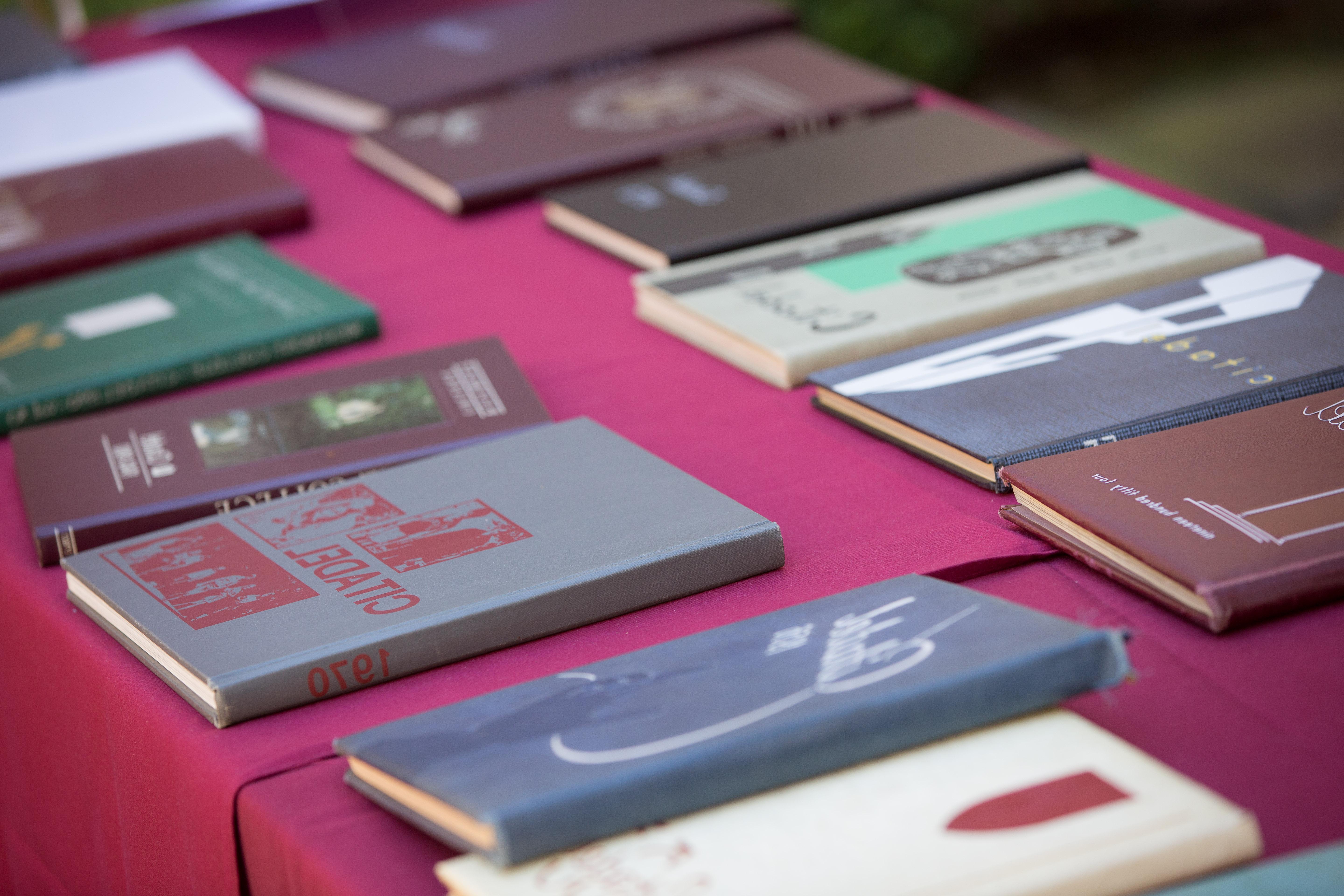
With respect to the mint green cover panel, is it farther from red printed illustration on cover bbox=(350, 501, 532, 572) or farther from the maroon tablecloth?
red printed illustration on cover bbox=(350, 501, 532, 572)

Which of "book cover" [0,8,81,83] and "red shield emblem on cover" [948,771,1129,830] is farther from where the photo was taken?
"book cover" [0,8,81,83]

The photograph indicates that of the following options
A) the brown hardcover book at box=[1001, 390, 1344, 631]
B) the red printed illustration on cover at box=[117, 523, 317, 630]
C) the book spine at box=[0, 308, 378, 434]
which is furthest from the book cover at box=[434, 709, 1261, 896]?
the book spine at box=[0, 308, 378, 434]

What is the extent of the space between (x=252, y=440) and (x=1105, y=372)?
0.62m

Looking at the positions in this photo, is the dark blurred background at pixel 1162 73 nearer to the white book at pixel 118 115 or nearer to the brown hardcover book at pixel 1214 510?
the white book at pixel 118 115

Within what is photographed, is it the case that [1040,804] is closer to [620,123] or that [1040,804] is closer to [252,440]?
[252,440]

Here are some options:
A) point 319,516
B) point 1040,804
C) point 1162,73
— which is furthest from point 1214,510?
point 1162,73

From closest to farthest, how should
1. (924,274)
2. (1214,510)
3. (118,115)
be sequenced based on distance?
(1214,510) → (924,274) → (118,115)

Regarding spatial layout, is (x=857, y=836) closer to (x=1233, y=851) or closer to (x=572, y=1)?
(x=1233, y=851)

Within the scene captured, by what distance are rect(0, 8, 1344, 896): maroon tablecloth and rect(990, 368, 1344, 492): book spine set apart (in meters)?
0.04

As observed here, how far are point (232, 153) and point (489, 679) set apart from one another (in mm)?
1148

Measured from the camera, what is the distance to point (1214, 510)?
Result: 2.58 feet

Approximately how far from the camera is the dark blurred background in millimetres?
3932

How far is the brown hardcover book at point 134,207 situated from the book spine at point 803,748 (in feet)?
3.72

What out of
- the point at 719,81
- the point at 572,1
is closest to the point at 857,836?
the point at 719,81
